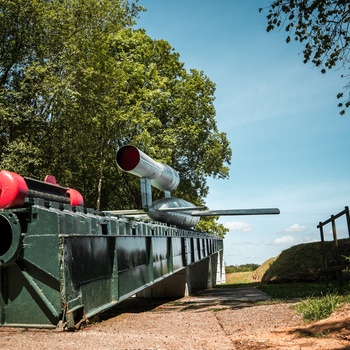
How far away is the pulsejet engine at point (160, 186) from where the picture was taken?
584 inches

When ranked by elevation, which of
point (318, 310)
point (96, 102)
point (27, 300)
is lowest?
point (318, 310)

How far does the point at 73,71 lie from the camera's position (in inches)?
1000

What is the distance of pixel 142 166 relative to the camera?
1541 cm

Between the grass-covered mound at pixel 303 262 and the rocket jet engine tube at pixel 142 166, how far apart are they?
397 inches

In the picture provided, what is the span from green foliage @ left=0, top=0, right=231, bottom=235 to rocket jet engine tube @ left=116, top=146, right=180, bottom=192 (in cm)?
806

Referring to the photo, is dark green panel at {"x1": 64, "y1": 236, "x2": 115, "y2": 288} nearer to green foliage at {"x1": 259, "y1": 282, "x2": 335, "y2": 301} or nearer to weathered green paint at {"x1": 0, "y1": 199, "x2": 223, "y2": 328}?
weathered green paint at {"x1": 0, "y1": 199, "x2": 223, "y2": 328}

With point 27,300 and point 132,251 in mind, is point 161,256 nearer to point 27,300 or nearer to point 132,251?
point 132,251

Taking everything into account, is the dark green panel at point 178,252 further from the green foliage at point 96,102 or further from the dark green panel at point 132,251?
the green foliage at point 96,102

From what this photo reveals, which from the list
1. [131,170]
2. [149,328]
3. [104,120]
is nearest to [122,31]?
[104,120]

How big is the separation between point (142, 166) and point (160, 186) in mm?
3881

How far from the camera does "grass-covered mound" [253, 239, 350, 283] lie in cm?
2319

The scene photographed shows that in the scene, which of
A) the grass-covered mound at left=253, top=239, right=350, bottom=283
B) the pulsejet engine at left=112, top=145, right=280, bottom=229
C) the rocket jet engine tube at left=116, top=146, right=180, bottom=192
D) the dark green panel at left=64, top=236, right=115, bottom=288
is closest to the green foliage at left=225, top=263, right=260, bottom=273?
the grass-covered mound at left=253, top=239, right=350, bottom=283

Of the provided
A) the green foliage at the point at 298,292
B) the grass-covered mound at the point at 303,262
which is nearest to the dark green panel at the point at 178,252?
the green foliage at the point at 298,292

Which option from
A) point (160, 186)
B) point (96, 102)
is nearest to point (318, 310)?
point (160, 186)
